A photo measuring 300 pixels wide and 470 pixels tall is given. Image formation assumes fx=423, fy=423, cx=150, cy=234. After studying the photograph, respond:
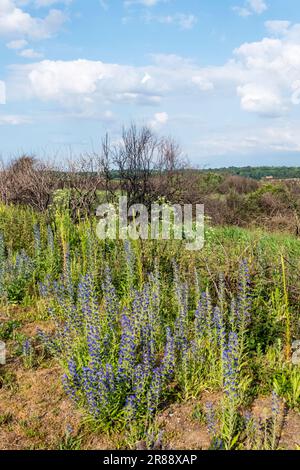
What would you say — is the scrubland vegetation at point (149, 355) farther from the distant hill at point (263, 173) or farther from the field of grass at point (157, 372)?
the distant hill at point (263, 173)

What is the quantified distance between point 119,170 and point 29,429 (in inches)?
522

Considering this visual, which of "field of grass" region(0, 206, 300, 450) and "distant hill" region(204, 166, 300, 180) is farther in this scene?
"distant hill" region(204, 166, 300, 180)

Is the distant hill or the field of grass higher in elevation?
the distant hill

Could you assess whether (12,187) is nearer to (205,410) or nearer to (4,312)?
(4,312)

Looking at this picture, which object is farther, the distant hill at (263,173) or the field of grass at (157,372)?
the distant hill at (263,173)

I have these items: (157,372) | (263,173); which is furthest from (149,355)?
(263,173)

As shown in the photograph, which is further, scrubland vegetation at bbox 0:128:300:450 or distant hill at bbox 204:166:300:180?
distant hill at bbox 204:166:300:180

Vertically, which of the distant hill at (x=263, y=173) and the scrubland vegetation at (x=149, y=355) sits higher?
the distant hill at (x=263, y=173)

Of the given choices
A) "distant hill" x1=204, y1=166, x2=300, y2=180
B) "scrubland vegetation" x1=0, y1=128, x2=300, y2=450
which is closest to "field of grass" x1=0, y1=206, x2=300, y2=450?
"scrubland vegetation" x1=0, y1=128, x2=300, y2=450

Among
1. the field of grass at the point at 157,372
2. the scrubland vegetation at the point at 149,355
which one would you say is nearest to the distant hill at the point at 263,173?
the scrubland vegetation at the point at 149,355

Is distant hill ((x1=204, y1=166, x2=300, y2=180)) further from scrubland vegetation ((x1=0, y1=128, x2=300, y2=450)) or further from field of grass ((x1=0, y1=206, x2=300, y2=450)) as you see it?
field of grass ((x1=0, y1=206, x2=300, y2=450))

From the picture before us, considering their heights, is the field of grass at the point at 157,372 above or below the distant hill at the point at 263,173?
below

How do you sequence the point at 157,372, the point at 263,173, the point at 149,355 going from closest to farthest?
the point at 157,372
the point at 149,355
the point at 263,173

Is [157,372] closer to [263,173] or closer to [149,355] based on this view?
[149,355]
